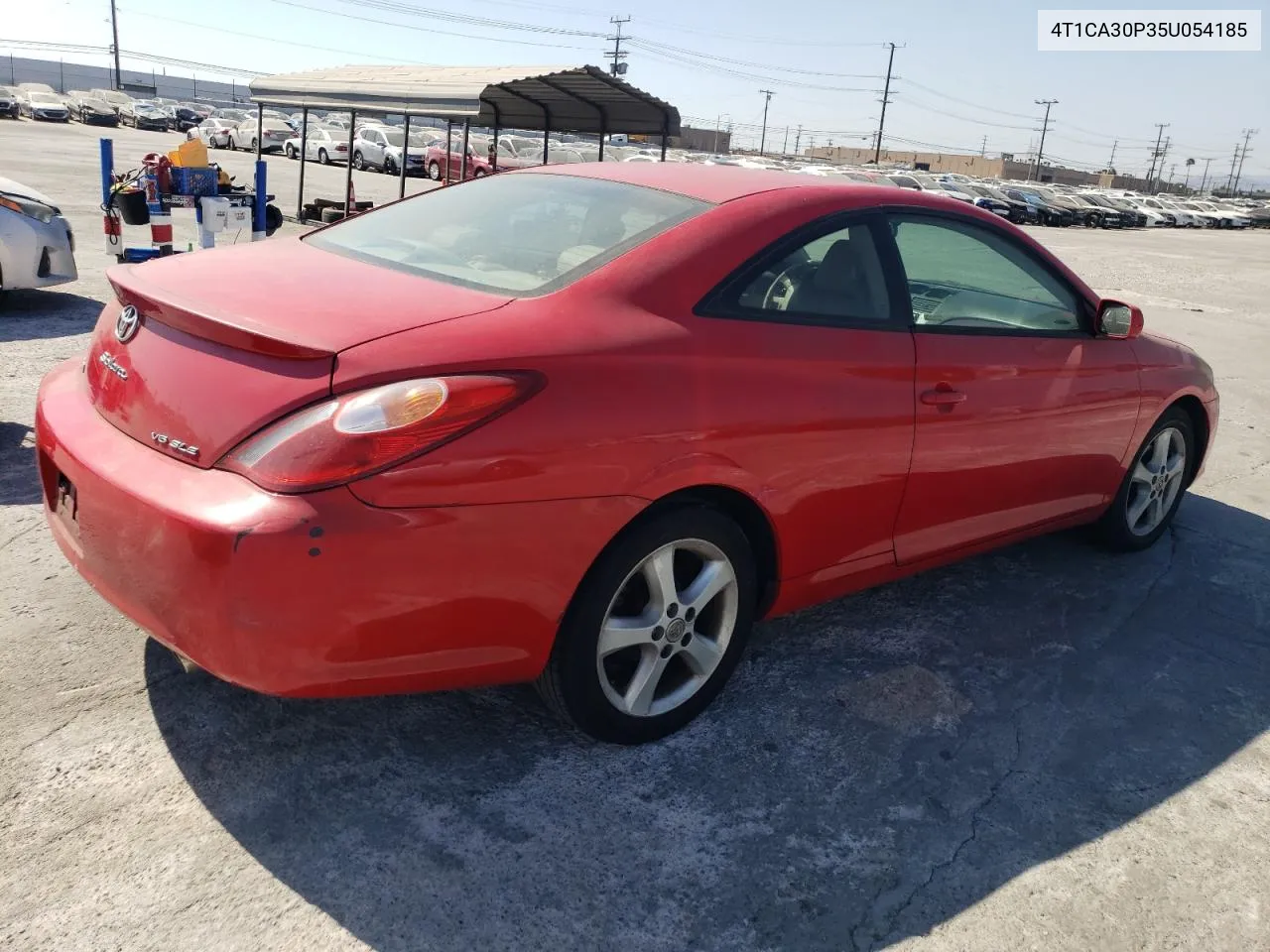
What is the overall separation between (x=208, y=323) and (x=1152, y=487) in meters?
4.02

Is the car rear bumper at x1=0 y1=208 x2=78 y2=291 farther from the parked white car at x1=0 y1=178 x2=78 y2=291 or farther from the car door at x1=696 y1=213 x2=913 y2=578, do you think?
the car door at x1=696 y1=213 x2=913 y2=578

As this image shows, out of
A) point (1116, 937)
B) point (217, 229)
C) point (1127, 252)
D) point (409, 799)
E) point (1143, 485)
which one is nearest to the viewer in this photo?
point (1116, 937)

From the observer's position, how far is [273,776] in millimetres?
2514

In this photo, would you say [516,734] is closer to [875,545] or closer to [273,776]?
[273,776]

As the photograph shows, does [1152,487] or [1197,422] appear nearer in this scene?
[1152,487]

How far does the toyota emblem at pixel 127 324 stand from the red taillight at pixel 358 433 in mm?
639

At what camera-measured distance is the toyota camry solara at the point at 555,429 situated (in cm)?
213

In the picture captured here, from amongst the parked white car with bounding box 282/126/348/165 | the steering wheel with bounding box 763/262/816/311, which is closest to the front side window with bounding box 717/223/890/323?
the steering wheel with bounding box 763/262/816/311

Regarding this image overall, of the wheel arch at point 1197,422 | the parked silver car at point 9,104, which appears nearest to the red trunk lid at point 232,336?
the wheel arch at point 1197,422

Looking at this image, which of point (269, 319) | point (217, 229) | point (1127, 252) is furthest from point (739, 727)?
point (1127, 252)

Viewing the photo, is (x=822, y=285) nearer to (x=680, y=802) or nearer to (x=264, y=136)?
(x=680, y=802)

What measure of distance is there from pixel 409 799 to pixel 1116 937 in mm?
1666

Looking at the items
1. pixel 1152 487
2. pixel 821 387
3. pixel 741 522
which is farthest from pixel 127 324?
pixel 1152 487

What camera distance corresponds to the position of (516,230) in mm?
3029
